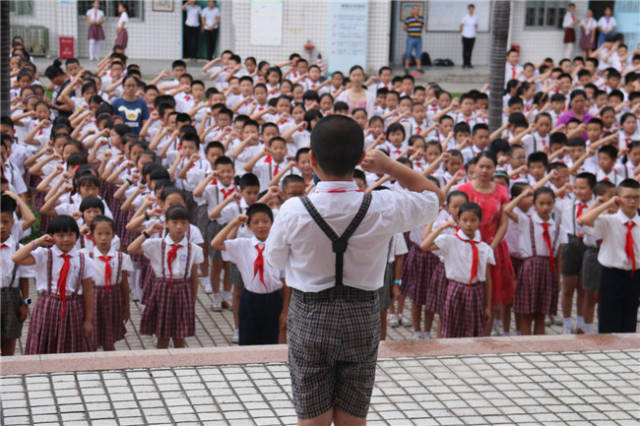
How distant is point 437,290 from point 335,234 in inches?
148

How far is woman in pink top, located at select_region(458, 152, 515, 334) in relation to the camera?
6.98 meters

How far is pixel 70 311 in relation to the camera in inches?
226

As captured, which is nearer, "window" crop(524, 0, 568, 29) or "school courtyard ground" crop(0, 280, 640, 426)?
"school courtyard ground" crop(0, 280, 640, 426)

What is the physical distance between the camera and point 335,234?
3236 millimetres

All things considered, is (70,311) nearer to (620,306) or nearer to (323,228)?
(323,228)

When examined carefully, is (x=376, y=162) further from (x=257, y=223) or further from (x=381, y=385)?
(x=257, y=223)

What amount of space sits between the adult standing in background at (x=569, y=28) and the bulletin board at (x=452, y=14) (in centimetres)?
193

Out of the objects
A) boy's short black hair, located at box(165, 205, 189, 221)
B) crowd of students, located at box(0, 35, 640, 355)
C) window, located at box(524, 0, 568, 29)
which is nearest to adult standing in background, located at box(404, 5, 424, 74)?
window, located at box(524, 0, 568, 29)

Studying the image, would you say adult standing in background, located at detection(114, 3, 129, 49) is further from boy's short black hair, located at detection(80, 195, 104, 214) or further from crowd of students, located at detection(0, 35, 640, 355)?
boy's short black hair, located at detection(80, 195, 104, 214)

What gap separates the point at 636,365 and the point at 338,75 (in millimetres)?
8700

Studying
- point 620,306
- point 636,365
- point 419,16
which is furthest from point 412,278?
point 419,16

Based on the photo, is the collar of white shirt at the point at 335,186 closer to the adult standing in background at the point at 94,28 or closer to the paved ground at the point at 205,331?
the paved ground at the point at 205,331

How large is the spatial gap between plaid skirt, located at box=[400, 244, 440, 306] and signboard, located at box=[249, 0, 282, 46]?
41.5ft

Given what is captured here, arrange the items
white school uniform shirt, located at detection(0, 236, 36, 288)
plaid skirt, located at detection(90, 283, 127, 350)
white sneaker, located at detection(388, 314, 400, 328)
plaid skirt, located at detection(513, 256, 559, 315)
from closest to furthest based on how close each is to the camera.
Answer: white school uniform shirt, located at detection(0, 236, 36, 288) < plaid skirt, located at detection(90, 283, 127, 350) < plaid skirt, located at detection(513, 256, 559, 315) < white sneaker, located at detection(388, 314, 400, 328)
